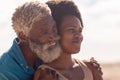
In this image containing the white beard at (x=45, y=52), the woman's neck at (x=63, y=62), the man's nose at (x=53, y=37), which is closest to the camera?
the man's nose at (x=53, y=37)

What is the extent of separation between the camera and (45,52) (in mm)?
7074

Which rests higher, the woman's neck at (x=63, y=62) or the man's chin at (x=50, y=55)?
the man's chin at (x=50, y=55)

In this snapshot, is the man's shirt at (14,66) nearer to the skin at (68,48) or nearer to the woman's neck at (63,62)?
the skin at (68,48)

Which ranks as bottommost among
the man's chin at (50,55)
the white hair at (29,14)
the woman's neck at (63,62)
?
the woman's neck at (63,62)

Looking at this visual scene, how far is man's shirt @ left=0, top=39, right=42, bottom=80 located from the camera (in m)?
6.96

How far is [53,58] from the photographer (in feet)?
23.4

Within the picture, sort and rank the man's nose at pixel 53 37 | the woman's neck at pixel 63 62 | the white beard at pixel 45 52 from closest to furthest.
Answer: the man's nose at pixel 53 37
the white beard at pixel 45 52
the woman's neck at pixel 63 62

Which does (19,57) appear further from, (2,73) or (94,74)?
(94,74)

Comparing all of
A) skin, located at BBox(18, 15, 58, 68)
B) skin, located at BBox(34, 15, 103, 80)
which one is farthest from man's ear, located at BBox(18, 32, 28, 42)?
skin, located at BBox(34, 15, 103, 80)

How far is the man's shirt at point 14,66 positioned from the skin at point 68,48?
118mm

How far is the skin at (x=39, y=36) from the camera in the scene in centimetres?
697

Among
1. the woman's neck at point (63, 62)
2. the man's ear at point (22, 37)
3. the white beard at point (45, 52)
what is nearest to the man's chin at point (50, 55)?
the white beard at point (45, 52)

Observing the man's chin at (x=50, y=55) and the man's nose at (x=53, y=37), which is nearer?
the man's nose at (x=53, y=37)

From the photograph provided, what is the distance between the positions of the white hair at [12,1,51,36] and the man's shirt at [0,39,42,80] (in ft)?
0.79
